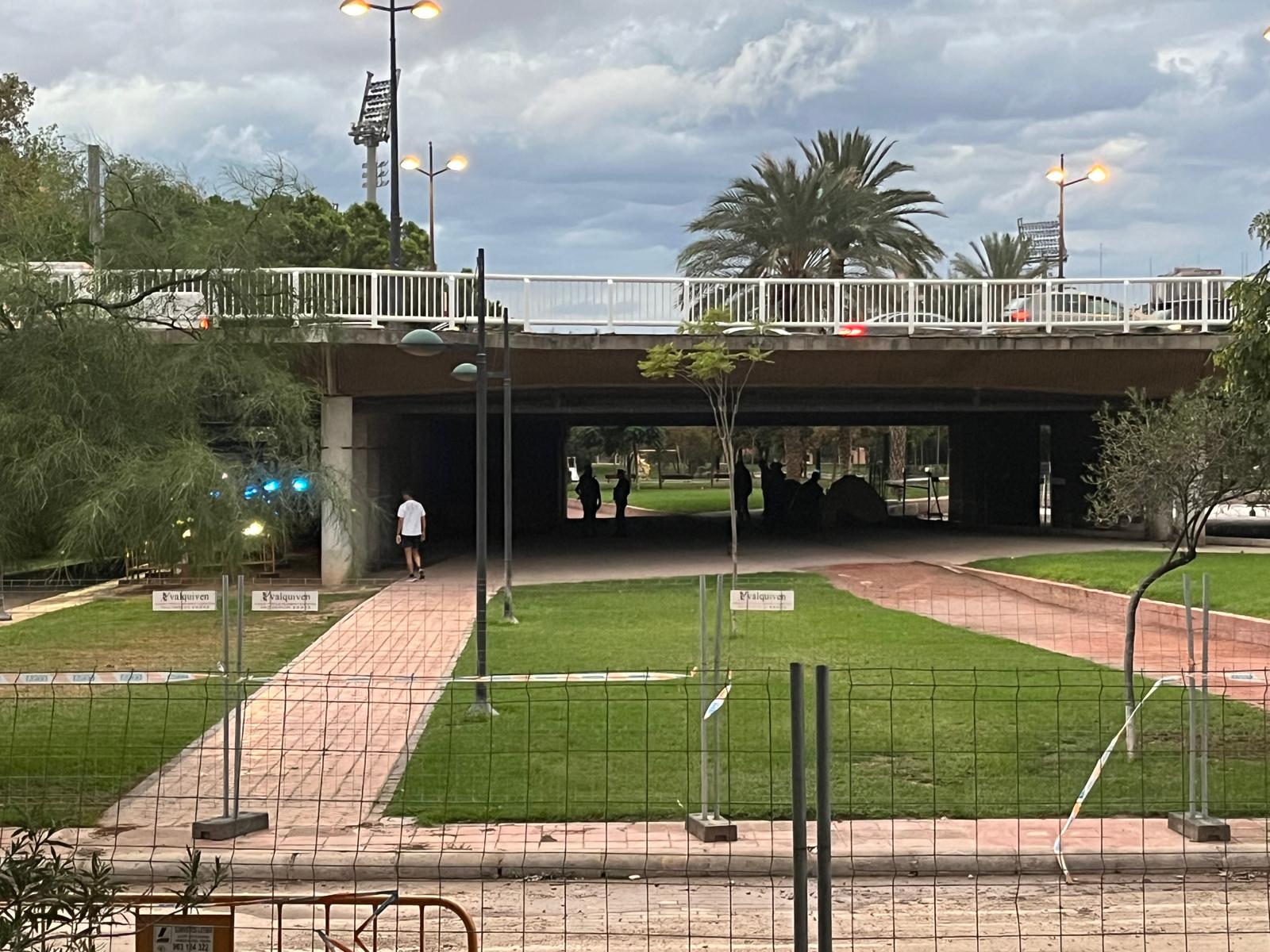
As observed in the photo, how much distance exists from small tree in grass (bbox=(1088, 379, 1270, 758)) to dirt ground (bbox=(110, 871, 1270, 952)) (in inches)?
115

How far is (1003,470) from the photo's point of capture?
127ft

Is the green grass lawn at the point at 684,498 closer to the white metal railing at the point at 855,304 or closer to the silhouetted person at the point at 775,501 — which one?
the silhouetted person at the point at 775,501

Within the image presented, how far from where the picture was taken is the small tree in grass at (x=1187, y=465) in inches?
402

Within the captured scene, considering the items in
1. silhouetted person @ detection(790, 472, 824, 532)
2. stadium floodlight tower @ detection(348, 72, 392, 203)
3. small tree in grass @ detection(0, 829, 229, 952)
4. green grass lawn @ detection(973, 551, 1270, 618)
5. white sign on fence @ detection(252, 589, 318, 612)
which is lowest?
green grass lawn @ detection(973, 551, 1270, 618)

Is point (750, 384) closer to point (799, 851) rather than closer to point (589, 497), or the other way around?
point (589, 497)

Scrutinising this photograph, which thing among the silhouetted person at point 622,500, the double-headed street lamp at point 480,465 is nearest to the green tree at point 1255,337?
the double-headed street lamp at point 480,465

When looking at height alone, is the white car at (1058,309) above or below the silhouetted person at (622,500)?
above

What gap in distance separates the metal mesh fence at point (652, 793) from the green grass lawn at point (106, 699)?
0.18ft

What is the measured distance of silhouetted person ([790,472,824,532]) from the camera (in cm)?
3919

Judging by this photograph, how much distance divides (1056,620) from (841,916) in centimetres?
1234

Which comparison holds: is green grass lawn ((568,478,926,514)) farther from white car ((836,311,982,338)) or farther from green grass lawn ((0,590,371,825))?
green grass lawn ((0,590,371,825))

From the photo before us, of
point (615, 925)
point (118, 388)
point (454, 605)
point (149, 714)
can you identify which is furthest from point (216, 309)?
point (454, 605)

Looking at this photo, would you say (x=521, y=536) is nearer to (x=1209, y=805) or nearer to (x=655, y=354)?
(x=655, y=354)

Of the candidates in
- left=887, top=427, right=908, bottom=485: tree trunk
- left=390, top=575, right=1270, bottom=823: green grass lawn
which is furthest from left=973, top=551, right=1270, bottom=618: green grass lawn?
left=887, top=427, right=908, bottom=485: tree trunk
